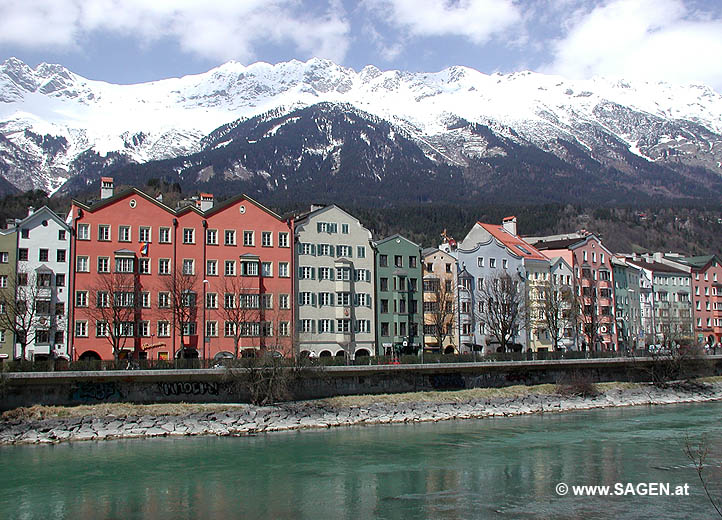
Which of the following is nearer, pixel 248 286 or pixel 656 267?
pixel 248 286

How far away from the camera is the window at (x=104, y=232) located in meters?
73.1

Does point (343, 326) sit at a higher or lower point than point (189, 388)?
higher

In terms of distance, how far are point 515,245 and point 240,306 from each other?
43583 mm

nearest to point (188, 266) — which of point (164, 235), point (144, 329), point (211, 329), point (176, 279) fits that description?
point (176, 279)

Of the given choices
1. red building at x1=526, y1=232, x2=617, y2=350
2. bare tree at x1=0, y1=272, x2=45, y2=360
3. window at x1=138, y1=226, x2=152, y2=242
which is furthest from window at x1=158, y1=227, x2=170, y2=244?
red building at x1=526, y1=232, x2=617, y2=350

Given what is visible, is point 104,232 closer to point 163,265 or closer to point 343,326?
point 163,265

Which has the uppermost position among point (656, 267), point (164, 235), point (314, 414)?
point (656, 267)

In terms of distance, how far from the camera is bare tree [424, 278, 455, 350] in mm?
87750

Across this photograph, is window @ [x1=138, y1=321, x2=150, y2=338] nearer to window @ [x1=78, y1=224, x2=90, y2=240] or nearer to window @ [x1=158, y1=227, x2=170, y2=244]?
window @ [x1=158, y1=227, x2=170, y2=244]

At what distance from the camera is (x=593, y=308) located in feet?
333

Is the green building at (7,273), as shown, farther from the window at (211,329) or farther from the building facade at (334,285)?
the building facade at (334,285)

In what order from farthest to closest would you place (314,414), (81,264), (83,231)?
(83,231) < (81,264) < (314,414)

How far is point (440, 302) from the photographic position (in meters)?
88.4

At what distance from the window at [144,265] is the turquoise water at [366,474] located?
972 inches
